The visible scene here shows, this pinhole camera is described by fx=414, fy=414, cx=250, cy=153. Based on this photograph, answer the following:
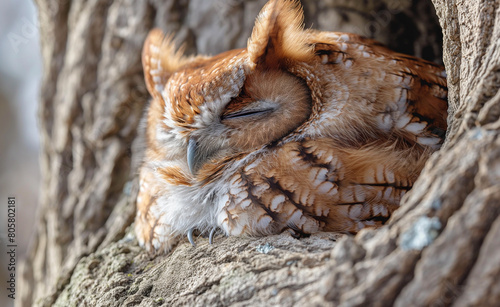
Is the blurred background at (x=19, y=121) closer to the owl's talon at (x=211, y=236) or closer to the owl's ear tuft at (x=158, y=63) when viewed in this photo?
the owl's ear tuft at (x=158, y=63)

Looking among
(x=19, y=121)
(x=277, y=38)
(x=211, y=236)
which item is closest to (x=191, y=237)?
(x=211, y=236)

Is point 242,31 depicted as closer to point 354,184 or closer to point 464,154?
point 354,184

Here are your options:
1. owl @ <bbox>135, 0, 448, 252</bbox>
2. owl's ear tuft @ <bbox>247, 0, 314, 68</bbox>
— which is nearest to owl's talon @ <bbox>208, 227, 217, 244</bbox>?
owl @ <bbox>135, 0, 448, 252</bbox>

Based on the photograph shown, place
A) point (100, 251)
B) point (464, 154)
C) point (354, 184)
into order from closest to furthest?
point (464, 154), point (354, 184), point (100, 251)

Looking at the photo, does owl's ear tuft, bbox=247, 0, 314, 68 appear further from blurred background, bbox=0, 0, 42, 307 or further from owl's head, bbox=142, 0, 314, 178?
blurred background, bbox=0, 0, 42, 307

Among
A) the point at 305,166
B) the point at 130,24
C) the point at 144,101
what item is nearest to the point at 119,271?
the point at 305,166
